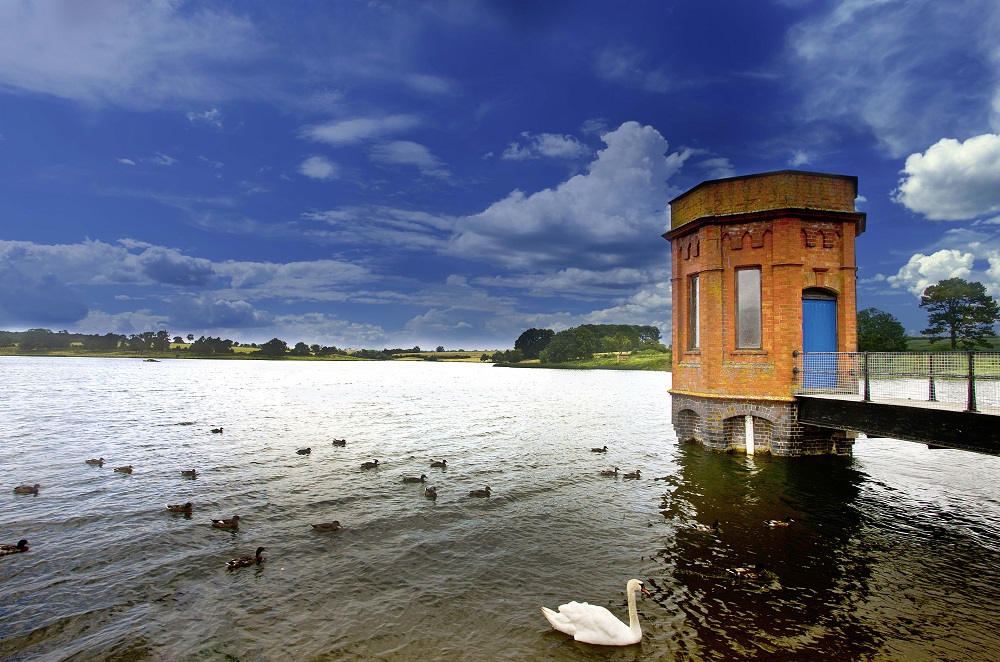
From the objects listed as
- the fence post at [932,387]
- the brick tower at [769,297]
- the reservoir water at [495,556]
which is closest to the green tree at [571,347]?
the reservoir water at [495,556]

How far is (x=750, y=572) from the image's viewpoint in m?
10.4

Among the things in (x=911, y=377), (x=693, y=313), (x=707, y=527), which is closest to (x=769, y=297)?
(x=693, y=313)

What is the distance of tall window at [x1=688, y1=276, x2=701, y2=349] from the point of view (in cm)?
2262

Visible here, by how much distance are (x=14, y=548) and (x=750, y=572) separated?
55.8 feet

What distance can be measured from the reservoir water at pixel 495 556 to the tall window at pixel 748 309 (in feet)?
15.3

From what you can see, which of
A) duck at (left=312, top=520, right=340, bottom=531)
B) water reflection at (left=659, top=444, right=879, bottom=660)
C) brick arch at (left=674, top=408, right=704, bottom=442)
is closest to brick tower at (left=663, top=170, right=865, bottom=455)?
brick arch at (left=674, top=408, right=704, bottom=442)

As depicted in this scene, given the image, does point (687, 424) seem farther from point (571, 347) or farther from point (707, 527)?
point (571, 347)

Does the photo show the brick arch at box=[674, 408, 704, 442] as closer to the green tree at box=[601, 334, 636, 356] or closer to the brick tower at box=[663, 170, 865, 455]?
the brick tower at box=[663, 170, 865, 455]

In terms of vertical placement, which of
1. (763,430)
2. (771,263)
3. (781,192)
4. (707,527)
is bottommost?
(707,527)

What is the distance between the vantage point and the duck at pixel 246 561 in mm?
11084

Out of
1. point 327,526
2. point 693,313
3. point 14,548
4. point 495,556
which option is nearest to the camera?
point 495,556

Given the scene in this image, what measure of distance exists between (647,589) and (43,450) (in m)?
29.4

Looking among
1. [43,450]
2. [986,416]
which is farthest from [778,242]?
[43,450]

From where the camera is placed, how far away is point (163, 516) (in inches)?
587
